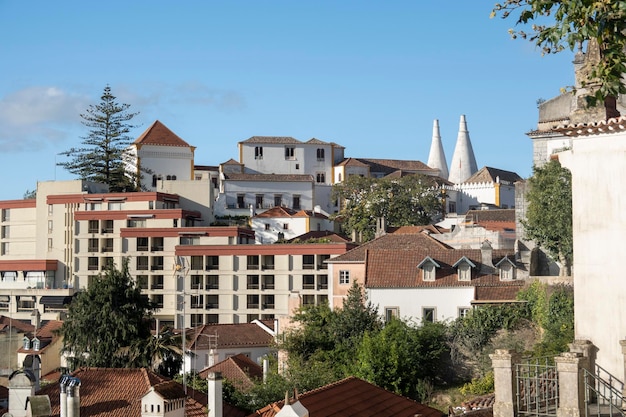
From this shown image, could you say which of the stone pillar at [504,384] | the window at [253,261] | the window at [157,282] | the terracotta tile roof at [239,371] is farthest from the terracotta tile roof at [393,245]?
the stone pillar at [504,384]

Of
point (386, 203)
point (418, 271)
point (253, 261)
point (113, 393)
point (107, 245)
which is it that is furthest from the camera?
point (386, 203)

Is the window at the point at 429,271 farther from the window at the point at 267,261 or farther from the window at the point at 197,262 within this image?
the window at the point at 197,262

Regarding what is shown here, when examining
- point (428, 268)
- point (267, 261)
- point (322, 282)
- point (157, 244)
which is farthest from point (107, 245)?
point (428, 268)

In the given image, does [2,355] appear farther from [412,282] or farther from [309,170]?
[309,170]

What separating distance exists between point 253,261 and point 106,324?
2583 cm

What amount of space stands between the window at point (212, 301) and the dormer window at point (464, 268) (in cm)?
3118

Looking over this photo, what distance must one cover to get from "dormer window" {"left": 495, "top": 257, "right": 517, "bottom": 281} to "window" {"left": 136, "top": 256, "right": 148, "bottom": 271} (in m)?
38.0

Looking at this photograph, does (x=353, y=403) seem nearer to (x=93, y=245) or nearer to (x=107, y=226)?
(x=93, y=245)

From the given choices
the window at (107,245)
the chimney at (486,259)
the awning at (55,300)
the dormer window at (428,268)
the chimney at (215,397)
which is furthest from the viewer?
the window at (107,245)

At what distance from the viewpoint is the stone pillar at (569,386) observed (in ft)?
41.0

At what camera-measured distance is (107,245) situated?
84125 mm

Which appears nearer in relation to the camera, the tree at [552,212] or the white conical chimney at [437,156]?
the tree at [552,212]

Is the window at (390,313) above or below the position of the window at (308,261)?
below

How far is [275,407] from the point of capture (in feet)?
77.8
